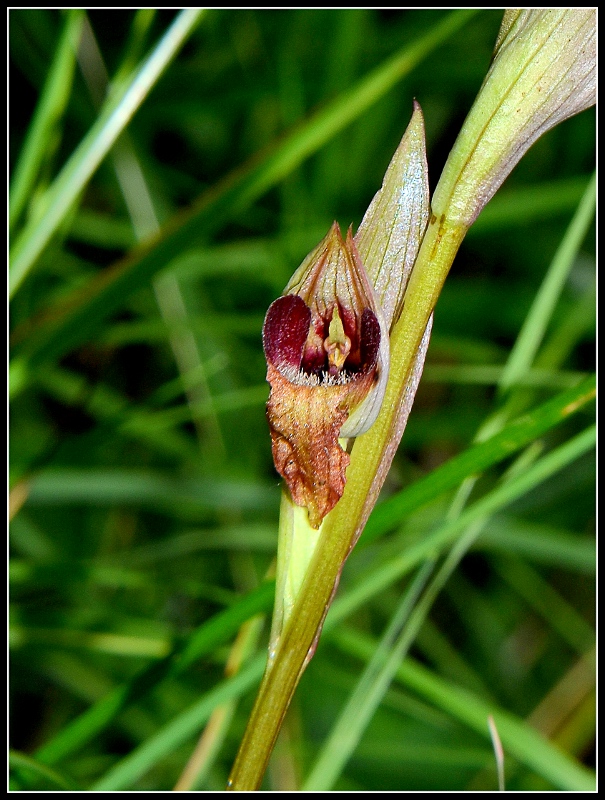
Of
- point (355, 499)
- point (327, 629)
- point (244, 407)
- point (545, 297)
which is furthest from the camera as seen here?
point (244, 407)

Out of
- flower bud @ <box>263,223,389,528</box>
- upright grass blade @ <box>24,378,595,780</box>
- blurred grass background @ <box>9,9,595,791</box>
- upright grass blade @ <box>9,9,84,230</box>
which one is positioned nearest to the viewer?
flower bud @ <box>263,223,389,528</box>

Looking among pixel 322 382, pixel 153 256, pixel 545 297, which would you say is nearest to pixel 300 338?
pixel 322 382

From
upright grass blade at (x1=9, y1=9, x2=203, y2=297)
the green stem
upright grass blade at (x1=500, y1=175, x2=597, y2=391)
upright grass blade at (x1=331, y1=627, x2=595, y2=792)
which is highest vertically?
upright grass blade at (x1=9, y1=9, x2=203, y2=297)

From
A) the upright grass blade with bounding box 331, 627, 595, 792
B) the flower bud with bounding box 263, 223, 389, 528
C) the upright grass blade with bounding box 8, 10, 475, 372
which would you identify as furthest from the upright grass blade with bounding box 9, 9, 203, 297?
the upright grass blade with bounding box 331, 627, 595, 792

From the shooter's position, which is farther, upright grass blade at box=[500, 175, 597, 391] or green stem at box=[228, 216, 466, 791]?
upright grass blade at box=[500, 175, 597, 391]

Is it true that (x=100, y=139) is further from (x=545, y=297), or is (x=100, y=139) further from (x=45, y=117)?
(x=545, y=297)

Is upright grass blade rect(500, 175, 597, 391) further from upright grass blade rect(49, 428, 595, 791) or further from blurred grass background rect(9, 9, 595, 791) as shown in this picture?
blurred grass background rect(9, 9, 595, 791)

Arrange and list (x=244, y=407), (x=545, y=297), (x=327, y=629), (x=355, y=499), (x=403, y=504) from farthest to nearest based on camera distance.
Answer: (x=244, y=407)
(x=545, y=297)
(x=327, y=629)
(x=403, y=504)
(x=355, y=499)

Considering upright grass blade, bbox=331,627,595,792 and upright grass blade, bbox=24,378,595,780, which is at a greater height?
upright grass blade, bbox=24,378,595,780
